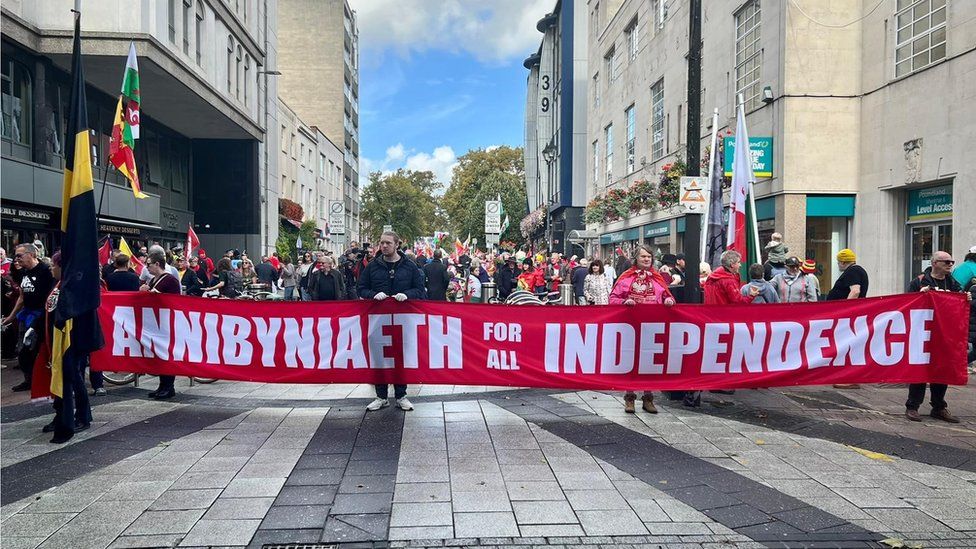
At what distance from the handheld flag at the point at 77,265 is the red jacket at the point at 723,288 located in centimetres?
672

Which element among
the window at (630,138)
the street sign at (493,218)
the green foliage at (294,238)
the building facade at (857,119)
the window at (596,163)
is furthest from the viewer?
the green foliage at (294,238)

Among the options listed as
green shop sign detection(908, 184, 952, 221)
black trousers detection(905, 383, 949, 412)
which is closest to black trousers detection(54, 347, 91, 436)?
black trousers detection(905, 383, 949, 412)

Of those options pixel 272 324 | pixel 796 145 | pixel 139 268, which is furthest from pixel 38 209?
pixel 796 145

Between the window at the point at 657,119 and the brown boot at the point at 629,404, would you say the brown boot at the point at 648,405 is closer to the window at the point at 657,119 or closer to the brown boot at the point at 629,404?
the brown boot at the point at 629,404

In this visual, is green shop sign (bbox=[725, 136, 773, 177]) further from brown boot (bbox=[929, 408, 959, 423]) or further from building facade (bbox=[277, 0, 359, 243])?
building facade (bbox=[277, 0, 359, 243])

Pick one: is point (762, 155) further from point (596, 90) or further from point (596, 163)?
point (596, 90)

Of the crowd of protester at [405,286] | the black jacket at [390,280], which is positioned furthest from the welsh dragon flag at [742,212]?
the black jacket at [390,280]

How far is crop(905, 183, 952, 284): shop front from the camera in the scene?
13.2 meters

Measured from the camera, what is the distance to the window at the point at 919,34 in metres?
13.0

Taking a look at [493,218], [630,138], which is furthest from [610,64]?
[493,218]

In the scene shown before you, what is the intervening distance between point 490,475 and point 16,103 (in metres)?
18.0

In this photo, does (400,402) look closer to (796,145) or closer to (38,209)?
(796,145)

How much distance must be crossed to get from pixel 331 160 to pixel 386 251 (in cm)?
5708

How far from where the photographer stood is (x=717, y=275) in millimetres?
8516
